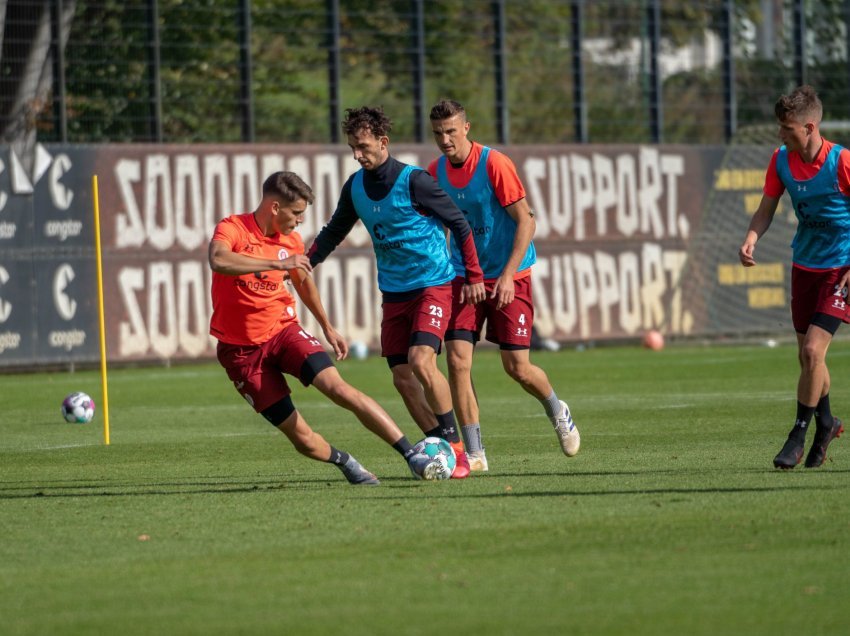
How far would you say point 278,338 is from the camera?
32.1ft

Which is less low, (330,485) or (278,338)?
(278,338)

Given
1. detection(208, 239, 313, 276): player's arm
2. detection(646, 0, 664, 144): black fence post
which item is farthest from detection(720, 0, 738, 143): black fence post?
detection(208, 239, 313, 276): player's arm

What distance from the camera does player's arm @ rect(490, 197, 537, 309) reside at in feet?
33.7

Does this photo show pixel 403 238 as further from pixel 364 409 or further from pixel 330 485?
pixel 330 485

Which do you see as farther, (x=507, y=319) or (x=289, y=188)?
(x=507, y=319)

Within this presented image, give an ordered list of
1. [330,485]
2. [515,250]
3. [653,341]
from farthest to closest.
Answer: [653,341] → [515,250] → [330,485]

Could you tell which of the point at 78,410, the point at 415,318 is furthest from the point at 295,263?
the point at 78,410

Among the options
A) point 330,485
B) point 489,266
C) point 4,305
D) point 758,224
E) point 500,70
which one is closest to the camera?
point 330,485

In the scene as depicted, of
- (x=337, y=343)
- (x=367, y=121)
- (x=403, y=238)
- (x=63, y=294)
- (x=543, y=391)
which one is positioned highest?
(x=367, y=121)

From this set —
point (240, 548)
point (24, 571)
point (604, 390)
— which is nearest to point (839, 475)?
point (240, 548)

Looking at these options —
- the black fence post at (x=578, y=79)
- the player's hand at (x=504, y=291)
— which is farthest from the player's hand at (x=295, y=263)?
the black fence post at (x=578, y=79)

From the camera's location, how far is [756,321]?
1061 inches

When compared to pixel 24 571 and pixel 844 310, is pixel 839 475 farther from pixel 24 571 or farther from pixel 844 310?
pixel 24 571

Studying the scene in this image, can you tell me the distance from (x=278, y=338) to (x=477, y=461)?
151cm
